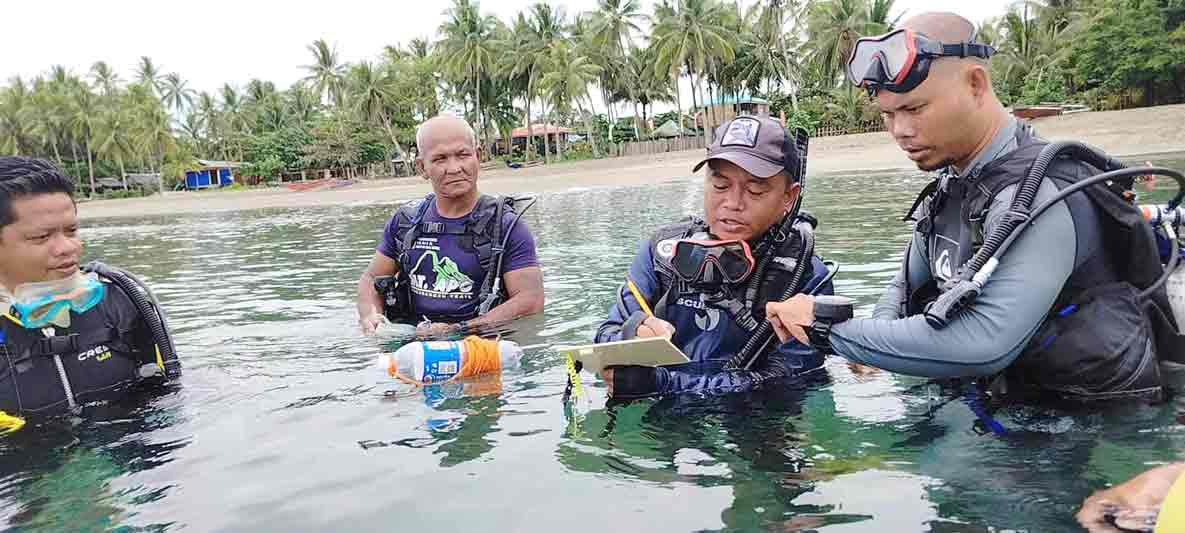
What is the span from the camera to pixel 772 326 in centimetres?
396

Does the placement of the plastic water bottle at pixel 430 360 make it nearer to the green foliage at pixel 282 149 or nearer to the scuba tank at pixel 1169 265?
the scuba tank at pixel 1169 265

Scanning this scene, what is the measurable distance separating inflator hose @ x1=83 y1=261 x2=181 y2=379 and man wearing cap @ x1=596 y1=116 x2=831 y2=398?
2595mm

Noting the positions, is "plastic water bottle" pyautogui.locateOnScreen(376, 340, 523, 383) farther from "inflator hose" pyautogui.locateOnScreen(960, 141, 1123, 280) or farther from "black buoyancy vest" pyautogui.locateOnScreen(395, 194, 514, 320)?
"inflator hose" pyautogui.locateOnScreen(960, 141, 1123, 280)

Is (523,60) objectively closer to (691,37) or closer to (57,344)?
(691,37)

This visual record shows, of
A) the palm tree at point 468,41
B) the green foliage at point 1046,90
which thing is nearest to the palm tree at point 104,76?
the palm tree at point 468,41

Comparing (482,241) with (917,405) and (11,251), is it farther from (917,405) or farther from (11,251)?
(917,405)

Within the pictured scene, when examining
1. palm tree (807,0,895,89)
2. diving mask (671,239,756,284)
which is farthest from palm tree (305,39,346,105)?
diving mask (671,239,756,284)

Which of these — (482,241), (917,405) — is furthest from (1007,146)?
(482,241)

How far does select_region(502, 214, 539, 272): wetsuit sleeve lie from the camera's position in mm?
6719

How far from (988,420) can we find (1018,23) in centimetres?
6137

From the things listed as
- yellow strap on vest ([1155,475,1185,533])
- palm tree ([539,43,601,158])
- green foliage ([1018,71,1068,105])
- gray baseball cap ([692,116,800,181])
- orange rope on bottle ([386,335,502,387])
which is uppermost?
palm tree ([539,43,601,158])

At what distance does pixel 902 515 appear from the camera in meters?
3.06

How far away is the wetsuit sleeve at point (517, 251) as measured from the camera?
265 inches

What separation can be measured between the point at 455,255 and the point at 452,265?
0.31ft
